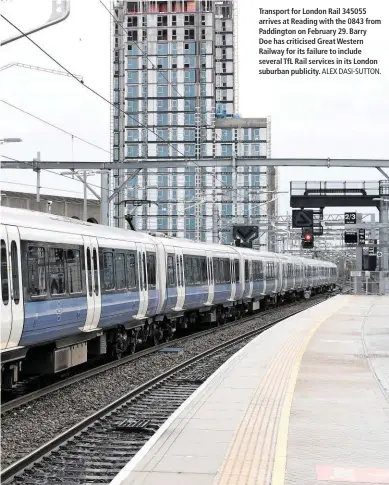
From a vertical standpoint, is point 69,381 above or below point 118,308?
below

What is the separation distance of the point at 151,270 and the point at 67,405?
8.58m

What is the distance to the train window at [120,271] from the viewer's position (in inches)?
707

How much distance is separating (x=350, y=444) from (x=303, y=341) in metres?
13.4

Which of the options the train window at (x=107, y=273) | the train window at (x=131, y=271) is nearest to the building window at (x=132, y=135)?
the train window at (x=131, y=271)

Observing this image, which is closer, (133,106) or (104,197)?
(104,197)

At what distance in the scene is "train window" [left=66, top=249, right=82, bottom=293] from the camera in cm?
1475

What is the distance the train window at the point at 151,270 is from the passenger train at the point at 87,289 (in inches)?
0.9

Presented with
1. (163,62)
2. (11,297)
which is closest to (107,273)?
(11,297)

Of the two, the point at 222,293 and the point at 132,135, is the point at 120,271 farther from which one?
the point at 132,135

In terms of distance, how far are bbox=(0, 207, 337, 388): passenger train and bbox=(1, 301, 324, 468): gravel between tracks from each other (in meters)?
0.56

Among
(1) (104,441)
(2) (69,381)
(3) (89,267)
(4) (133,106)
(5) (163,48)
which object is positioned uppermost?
(5) (163,48)

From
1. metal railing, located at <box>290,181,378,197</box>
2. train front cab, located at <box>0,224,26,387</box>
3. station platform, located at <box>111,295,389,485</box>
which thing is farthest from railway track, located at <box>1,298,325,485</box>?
metal railing, located at <box>290,181,378,197</box>

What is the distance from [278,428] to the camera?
388 inches

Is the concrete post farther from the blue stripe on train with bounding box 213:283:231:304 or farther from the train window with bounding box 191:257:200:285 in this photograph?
the blue stripe on train with bounding box 213:283:231:304
